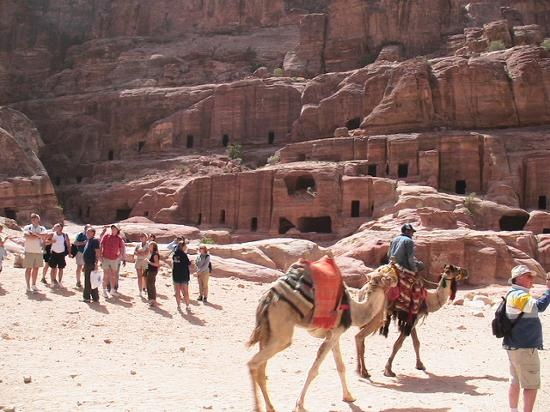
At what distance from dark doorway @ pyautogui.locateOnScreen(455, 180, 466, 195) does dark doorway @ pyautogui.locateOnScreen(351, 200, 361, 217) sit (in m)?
7.57

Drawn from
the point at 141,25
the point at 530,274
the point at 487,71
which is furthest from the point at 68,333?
the point at 141,25

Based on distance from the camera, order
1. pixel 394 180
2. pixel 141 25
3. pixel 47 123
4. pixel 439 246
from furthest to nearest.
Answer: pixel 141 25 → pixel 47 123 → pixel 394 180 → pixel 439 246

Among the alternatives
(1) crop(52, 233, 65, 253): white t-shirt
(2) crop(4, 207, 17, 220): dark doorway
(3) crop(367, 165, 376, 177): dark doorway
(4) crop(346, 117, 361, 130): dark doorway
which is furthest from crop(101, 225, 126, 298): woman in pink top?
(4) crop(346, 117, 361, 130): dark doorway

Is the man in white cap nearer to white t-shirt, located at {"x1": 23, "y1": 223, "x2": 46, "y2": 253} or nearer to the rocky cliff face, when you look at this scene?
white t-shirt, located at {"x1": 23, "y1": 223, "x2": 46, "y2": 253}

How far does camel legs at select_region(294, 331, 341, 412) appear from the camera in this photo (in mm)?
9547

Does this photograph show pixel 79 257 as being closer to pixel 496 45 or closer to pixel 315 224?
pixel 315 224

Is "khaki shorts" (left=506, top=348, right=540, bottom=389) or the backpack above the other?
the backpack

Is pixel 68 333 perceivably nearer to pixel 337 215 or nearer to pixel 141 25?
pixel 337 215

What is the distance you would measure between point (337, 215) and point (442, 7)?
3531 cm

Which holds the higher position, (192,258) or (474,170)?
(474,170)

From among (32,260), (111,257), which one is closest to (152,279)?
(111,257)

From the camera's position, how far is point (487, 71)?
48062 mm

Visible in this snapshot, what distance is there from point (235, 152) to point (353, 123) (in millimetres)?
10467

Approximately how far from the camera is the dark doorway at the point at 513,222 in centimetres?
3922
